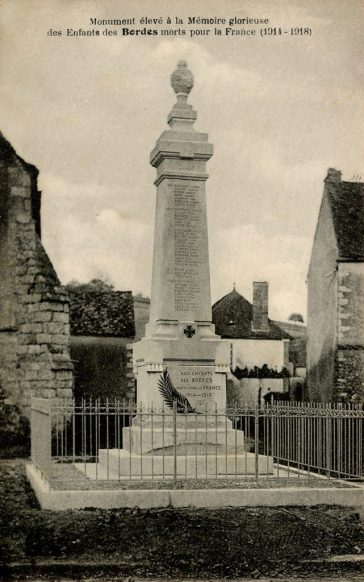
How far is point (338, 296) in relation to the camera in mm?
24047

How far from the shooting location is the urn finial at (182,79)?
12.7 meters

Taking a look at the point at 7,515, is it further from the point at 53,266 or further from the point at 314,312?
the point at 314,312

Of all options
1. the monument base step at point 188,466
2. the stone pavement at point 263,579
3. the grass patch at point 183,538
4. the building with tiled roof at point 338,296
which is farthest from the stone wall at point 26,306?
the stone pavement at point 263,579

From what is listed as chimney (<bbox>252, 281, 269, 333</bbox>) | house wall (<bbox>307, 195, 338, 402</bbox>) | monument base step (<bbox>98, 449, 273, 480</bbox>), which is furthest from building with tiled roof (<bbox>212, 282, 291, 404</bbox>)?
monument base step (<bbox>98, 449, 273, 480</bbox>)

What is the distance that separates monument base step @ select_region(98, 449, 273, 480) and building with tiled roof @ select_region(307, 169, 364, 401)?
502 inches

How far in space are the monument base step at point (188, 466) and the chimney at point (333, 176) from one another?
16.3 metres

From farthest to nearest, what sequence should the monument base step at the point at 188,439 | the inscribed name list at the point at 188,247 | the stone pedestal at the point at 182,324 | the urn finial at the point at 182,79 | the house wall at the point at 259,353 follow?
the house wall at the point at 259,353 → the urn finial at the point at 182,79 → the inscribed name list at the point at 188,247 → the stone pedestal at the point at 182,324 → the monument base step at the point at 188,439

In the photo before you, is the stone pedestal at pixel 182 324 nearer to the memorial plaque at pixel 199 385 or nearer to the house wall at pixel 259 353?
the memorial plaque at pixel 199 385

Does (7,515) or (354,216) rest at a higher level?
(354,216)

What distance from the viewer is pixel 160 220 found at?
12445mm

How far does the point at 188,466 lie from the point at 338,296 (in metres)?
13.8

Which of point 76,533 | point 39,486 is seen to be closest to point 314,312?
point 39,486

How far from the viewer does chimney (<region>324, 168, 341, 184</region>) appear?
26.3 m

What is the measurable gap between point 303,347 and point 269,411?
1208 inches
